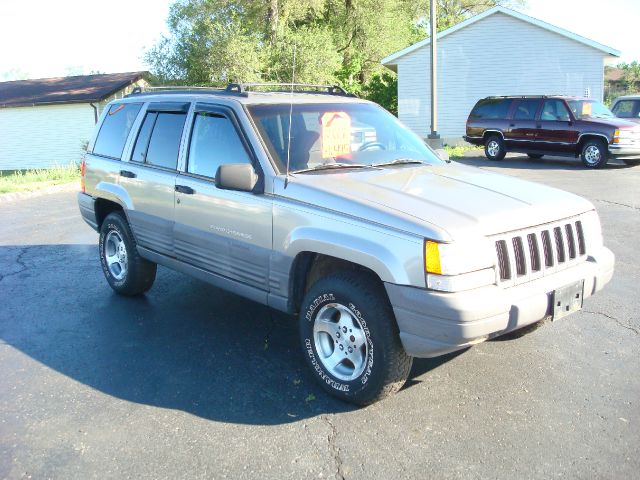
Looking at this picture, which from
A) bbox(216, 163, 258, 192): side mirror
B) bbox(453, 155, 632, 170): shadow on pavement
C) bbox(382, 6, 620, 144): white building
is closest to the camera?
bbox(216, 163, 258, 192): side mirror

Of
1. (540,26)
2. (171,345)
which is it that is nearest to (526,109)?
(540,26)

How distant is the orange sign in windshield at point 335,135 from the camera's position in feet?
14.9

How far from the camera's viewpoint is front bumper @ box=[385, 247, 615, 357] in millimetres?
3318

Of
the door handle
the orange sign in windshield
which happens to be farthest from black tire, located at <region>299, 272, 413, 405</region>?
the door handle

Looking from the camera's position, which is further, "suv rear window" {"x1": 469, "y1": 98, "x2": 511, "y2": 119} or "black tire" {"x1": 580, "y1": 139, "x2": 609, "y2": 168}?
"suv rear window" {"x1": 469, "y1": 98, "x2": 511, "y2": 119}

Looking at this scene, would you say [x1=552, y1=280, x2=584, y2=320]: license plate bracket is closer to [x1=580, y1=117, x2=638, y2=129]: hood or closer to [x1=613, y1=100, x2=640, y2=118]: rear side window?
[x1=580, y1=117, x2=638, y2=129]: hood

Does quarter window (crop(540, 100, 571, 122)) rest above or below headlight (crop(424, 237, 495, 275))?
above

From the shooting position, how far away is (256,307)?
5805mm

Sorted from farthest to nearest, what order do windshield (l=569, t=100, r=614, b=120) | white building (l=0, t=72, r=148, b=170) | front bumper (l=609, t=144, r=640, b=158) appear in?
white building (l=0, t=72, r=148, b=170)
windshield (l=569, t=100, r=614, b=120)
front bumper (l=609, t=144, r=640, b=158)

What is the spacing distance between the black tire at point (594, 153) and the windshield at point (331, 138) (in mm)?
12721

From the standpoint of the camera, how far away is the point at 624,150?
51.9ft

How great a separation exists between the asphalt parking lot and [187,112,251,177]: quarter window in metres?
1.41

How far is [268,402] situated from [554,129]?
15.2m

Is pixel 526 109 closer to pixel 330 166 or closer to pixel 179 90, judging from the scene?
pixel 179 90
